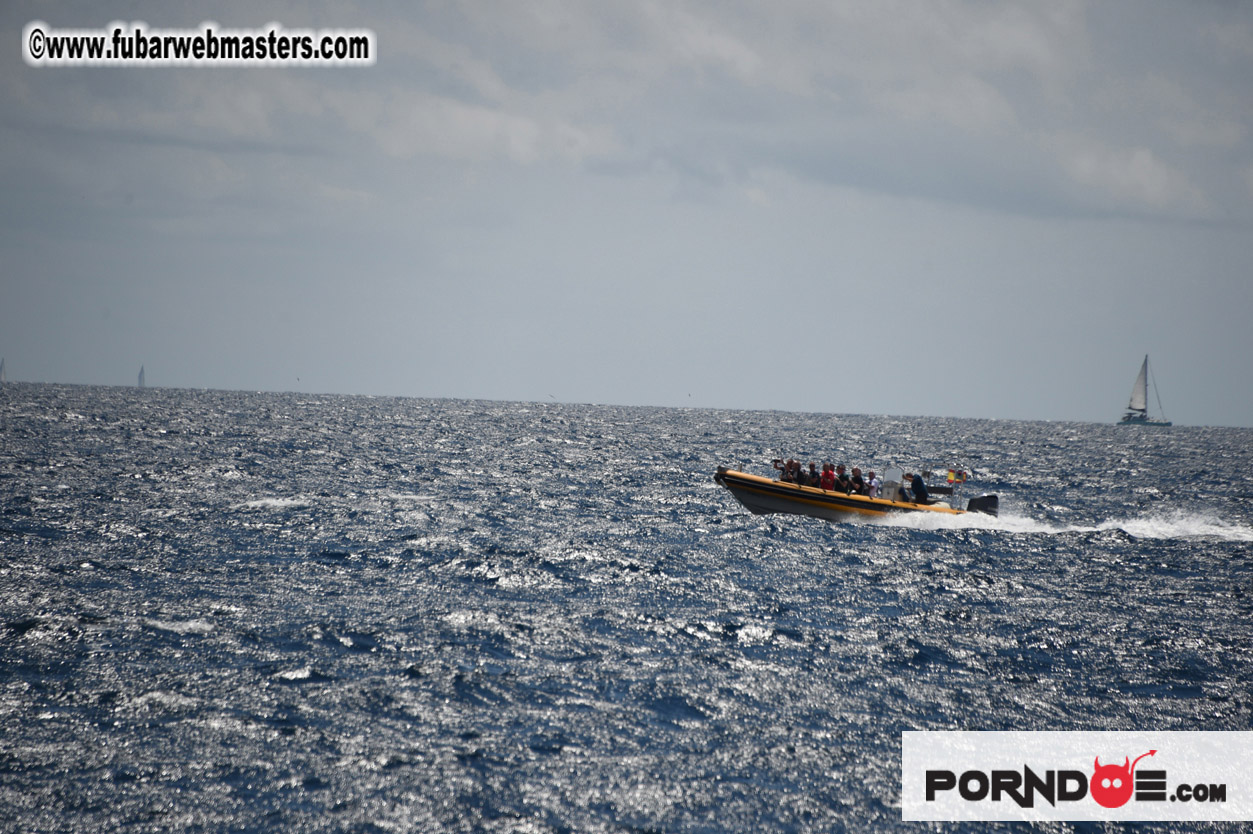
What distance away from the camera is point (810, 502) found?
2934 cm

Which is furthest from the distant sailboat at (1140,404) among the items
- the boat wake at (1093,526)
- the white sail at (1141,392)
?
the boat wake at (1093,526)

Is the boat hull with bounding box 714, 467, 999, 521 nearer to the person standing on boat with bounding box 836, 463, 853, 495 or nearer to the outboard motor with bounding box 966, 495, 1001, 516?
the outboard motor with bounding box 966, 495, 1001, 516

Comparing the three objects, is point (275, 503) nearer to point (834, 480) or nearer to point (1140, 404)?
point (834, 480)

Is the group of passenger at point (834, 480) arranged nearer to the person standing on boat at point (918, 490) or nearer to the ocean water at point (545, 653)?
the person standing on boat at point (918, 490)

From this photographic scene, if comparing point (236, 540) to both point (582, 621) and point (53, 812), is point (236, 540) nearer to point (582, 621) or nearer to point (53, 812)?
point (582, 621)

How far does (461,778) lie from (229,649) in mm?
5573

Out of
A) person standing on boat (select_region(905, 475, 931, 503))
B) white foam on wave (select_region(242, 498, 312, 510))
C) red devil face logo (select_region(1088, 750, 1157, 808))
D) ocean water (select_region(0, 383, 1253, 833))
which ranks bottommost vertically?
red devil face logo (select_region(1088, 750, 1157, 808))

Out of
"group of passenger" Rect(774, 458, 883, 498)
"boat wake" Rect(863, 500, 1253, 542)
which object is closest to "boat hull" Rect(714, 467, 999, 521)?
"boat wake" Rect(863, 500, 1253, 542)

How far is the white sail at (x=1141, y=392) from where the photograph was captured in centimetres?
16375

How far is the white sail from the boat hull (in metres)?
154

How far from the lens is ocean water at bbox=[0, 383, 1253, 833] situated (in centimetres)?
975

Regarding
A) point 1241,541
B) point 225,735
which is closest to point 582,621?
point 225,735

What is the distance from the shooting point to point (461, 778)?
998cm

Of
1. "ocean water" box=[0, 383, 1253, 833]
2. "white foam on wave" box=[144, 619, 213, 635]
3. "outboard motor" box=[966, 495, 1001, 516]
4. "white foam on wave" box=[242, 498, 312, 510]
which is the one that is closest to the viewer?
"ocean water" box=[0, 383, 1253, 833]
